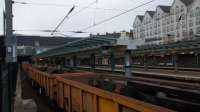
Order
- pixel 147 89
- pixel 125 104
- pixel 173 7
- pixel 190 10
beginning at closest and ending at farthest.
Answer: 1. pixel 125 104
2. pixel 147 89
3. pixel 190 10
4. pixel 173 7

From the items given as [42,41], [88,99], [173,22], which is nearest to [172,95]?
[88,99]

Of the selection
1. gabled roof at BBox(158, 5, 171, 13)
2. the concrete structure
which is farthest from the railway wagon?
gabled roof at BBox(158, 5, 171, 13)

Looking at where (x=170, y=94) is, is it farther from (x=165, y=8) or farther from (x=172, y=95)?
(x=165, y=8)

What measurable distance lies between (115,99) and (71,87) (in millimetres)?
3187

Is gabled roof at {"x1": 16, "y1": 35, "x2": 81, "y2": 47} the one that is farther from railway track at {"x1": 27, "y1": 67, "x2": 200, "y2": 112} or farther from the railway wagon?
railway track at {"x1": 27, "y1": 67, "x2": 200, "y2": 112}

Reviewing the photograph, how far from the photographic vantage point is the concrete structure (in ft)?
193

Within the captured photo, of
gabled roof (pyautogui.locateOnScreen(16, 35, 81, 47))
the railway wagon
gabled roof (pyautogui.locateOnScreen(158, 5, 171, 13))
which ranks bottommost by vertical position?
the railway wagon

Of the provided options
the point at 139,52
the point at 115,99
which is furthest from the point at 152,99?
the point at 139,52

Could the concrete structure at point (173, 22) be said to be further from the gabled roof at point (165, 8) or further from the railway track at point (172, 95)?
the railway track at point (172, 95)

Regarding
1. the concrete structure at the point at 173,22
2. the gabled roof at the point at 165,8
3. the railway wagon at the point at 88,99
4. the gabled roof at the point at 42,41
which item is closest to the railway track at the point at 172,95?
the railway wagon at the point at 88,99

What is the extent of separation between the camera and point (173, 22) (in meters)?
67.3

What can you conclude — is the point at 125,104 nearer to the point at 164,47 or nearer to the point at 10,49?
the point at 10,49

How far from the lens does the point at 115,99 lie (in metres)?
4.28

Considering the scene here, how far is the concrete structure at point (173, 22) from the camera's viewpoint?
193 ft
